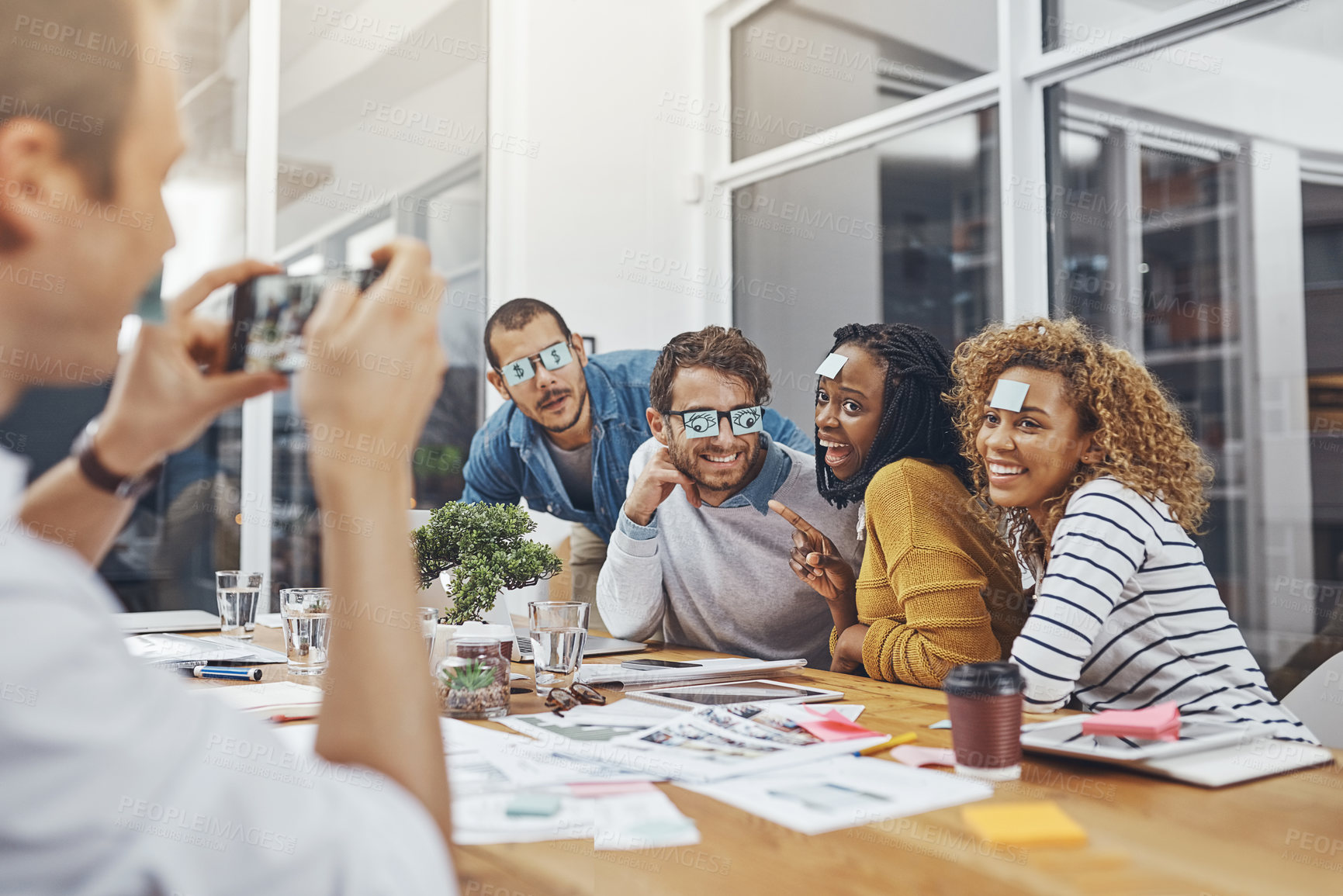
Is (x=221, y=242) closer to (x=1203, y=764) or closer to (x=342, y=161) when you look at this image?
(x=342, y=161)

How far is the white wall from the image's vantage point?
4.19 meters

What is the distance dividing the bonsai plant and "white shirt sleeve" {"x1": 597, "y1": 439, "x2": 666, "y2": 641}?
419 mm

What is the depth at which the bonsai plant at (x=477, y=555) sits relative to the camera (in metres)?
1.76

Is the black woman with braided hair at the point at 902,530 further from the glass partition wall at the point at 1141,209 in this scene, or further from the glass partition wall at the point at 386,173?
the glass partition wall at the point at 386,173

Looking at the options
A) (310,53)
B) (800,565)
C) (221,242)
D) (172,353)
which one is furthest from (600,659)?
(310,53)

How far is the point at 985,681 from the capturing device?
1.04m

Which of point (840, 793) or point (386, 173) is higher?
point (386, 173)

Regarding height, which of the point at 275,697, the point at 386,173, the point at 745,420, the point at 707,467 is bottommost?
the point at 275,697

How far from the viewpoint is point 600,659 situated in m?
1.92

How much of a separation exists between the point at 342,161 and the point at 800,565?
2845mm

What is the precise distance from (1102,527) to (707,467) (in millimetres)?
946

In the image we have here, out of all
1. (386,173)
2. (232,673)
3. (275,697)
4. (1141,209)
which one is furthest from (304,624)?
(386,173)

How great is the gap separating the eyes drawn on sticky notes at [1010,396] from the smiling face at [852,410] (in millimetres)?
366

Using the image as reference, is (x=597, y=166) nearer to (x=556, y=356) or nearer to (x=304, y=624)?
(x=556, y=356)
